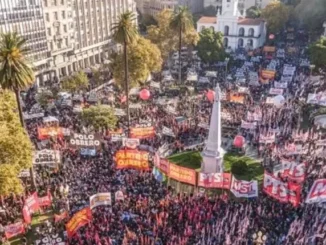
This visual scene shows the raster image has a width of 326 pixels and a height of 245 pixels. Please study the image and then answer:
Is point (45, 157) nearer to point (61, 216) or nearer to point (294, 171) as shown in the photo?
point (61, 216)

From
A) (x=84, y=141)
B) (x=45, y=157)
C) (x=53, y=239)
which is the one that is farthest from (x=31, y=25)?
(x=53, y=239)

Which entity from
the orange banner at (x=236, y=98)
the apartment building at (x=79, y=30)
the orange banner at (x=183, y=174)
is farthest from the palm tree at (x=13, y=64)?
the apartment building at (x=79, y=30)

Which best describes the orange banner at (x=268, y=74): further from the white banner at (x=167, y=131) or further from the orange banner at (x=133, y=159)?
the orange banner at (x=133, y=159)

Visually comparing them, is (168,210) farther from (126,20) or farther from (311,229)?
(126,20)

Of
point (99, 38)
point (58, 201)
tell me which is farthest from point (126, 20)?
point (99, 38)

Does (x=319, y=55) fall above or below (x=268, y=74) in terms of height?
above

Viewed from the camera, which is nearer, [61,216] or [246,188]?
[61,216]
